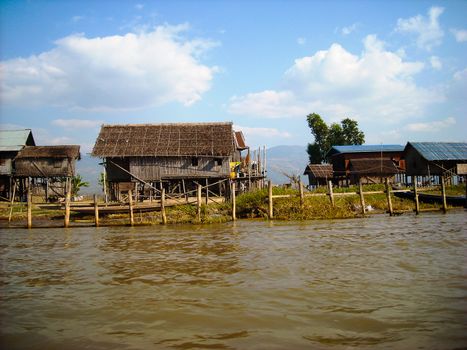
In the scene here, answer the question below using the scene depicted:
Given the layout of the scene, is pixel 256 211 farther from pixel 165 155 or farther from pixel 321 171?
pixel 321 171

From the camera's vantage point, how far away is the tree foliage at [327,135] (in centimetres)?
4453

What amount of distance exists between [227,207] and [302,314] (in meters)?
15.4

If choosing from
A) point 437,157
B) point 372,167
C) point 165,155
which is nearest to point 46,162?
point 165,155

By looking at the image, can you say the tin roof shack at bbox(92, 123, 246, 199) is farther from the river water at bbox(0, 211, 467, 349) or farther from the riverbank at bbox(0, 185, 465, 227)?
the river water at bbox(0, 211, 467, 349)

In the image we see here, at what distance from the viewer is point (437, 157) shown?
3044 cm

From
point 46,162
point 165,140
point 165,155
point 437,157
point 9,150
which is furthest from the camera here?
point 9,150

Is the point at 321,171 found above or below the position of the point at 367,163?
below

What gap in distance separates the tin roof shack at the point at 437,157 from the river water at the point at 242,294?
21.8 metres

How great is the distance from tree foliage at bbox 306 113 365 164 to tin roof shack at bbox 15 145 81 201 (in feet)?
92.2

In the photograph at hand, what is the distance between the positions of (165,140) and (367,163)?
64.7ft

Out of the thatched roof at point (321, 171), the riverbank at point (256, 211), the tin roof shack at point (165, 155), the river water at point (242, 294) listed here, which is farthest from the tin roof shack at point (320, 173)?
the river water at point (242, 294)

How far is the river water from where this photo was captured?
170 inches

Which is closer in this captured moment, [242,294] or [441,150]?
[242,294]

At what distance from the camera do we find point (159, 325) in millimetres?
4789
